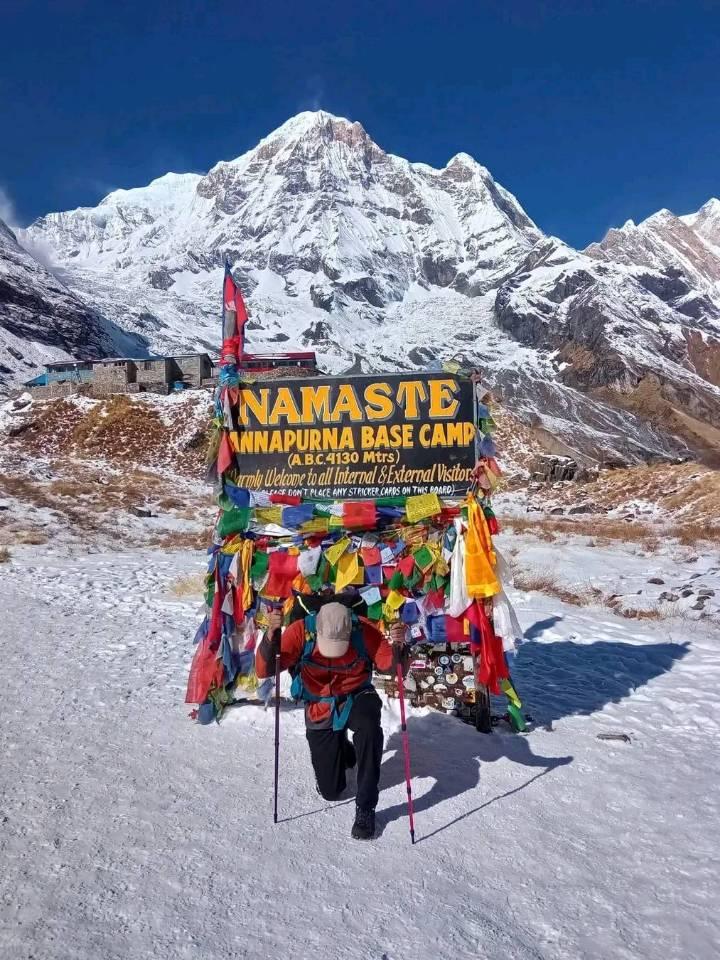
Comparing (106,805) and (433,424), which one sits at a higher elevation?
(433,424)

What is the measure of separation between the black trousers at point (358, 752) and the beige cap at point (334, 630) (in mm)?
474

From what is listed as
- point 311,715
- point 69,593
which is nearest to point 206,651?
point 311,715

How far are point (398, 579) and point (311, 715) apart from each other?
208 cm

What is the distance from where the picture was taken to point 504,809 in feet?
17.6

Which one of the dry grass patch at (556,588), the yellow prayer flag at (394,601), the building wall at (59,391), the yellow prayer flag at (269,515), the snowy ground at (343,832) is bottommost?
the snowy ground at (343,832)

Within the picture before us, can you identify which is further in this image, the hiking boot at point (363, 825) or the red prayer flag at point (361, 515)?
the red prayer flag at point (361, 515)

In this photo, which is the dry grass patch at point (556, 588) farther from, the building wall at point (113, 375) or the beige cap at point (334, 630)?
the building wall at point (113, 375)

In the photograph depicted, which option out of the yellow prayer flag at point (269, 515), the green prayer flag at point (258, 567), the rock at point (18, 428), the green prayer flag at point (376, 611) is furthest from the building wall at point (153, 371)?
the green prayer flag at point (376, 611)

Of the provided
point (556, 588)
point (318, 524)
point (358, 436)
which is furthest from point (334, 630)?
point (556, 588)

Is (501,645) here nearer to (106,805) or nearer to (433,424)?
(433,424)

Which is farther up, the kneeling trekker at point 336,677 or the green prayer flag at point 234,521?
the green prayer flag at point 234,521

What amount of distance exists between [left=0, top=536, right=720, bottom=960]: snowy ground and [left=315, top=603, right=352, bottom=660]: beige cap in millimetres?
1347

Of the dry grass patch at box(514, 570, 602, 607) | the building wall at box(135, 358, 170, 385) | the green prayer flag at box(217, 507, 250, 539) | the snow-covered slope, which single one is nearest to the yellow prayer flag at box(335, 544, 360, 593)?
the green prayer flag at box(217, 507, 250, 539)

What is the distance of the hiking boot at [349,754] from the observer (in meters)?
5.48
